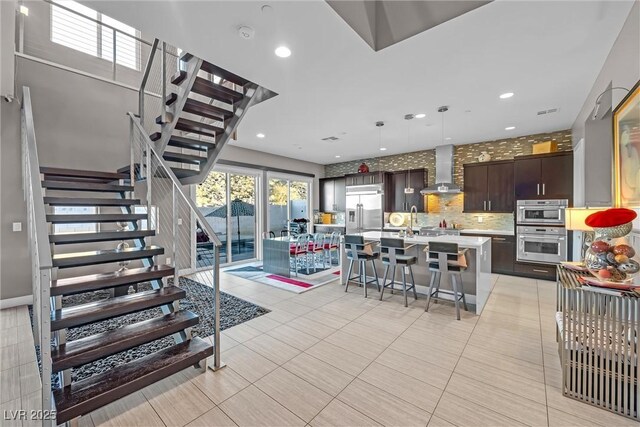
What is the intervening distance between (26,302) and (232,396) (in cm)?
413

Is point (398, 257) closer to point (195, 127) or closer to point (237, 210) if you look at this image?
point (195, 127)

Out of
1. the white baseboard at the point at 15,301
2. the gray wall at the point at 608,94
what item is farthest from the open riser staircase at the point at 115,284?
the gray wall at the point at 608,94

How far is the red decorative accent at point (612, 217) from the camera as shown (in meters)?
1.88

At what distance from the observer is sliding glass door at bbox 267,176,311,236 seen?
8.02 meters

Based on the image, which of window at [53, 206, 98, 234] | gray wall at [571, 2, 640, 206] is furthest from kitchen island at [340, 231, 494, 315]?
window at [53, 206, 98, 234]

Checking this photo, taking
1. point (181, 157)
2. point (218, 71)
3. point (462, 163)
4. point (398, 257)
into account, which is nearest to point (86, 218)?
point (181, 157)

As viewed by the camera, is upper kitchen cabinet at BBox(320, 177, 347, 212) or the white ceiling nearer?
the white ceiling

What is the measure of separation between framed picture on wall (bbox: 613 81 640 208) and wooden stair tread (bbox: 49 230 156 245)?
4.44 meters

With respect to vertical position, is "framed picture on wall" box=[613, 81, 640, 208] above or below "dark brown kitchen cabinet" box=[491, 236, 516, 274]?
above

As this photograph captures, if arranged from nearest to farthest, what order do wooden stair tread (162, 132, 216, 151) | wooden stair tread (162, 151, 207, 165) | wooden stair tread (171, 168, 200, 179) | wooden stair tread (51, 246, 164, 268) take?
wooden stair tread (51, 246, 164, 268) → wooden stair tread (162, 132, 216, 151) → wooden stair tread (162, 151, 207, 165) → wooden stair tread (171, 168, 200, 179)

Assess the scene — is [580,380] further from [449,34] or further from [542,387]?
[449,34]

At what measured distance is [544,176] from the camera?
17.7 feet

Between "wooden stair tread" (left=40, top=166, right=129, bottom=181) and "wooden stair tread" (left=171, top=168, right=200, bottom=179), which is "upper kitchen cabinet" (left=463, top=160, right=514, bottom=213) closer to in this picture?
"wooden stair tread" (left=171, top=168, right=200, bottom=179)

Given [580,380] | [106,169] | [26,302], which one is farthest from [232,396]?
[106,169]
